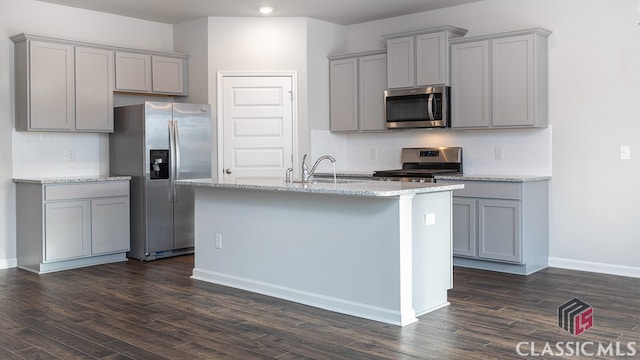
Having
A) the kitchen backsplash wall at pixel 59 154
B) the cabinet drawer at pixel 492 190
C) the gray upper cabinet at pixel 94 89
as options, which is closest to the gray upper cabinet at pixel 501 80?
the cabinet drawer at pixel 492 190

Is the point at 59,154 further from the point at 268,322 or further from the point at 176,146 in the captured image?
the point at 268,322

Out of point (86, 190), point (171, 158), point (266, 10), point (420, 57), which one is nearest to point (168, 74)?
point (171, 158)

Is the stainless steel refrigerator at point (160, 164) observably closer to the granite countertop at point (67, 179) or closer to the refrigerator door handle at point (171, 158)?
the refrigerator door handle at point (171, 158)

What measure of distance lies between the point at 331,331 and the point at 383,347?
42 cm

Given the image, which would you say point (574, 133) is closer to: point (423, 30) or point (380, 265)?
point (423, 30)

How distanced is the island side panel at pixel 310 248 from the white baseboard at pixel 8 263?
1.99 m

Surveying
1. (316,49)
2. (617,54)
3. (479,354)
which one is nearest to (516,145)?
(617,54)

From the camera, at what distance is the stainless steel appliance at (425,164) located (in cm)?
602

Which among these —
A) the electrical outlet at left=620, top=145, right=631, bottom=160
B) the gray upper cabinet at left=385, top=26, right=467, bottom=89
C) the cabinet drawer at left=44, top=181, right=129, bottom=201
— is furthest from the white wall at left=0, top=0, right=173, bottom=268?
the electrical outlet at left=620, top=145, right=631, bottom=160

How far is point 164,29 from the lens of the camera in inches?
278

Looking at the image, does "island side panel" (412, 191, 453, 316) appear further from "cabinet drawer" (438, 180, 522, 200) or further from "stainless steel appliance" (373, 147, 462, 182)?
"stainless steel appliance" (373, 147, 462, 182)

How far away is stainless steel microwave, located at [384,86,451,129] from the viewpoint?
238 inches

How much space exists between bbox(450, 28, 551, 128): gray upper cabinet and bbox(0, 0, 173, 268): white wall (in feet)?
11.7

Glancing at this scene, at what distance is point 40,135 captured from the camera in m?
6.07
